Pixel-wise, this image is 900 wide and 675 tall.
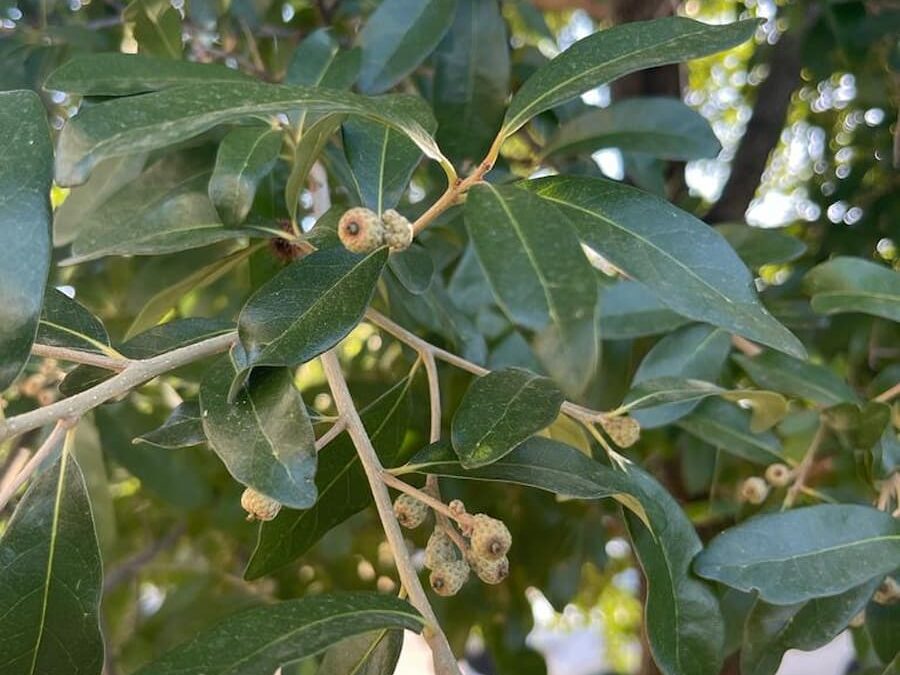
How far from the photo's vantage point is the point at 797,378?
74cm

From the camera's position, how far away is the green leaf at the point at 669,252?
15.9 inches

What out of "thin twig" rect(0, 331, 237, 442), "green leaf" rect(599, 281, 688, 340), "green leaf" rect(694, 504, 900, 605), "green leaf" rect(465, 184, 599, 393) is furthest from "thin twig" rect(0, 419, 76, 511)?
"green leaf" rect(599, 281, 688, 340)

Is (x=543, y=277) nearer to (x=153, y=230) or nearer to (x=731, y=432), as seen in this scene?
(x=153, y=230)

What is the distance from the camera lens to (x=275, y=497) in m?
0.38

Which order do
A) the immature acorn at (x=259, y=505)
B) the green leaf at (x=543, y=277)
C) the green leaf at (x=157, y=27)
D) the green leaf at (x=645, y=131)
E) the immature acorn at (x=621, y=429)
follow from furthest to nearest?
the green leaf at (x=645, y=131) < the green leaf at (x=157, y=27) < the immature acorn at (x=621, y=429) < the immature acorn at (x=259, y=505) < the green leaf at (x=543, y=277)

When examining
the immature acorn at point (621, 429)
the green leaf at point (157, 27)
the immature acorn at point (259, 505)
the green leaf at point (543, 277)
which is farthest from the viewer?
the green leaf at point (157, 27)

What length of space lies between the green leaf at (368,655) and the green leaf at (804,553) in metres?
0.17

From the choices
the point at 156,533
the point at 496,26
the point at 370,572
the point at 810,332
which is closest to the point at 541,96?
the point at 496,26

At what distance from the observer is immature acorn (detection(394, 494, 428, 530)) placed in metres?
0.48

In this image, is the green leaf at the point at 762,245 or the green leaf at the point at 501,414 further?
the green leaf at the point at 762,245

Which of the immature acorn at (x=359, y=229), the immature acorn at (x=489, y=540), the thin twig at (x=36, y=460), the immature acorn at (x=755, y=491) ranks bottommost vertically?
the immature acorn at (x=755, y=491)

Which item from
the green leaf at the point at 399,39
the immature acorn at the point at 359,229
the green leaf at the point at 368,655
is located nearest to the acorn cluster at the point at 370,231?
the immature acorn at the point at 359,229

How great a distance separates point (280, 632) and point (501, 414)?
0.14 m

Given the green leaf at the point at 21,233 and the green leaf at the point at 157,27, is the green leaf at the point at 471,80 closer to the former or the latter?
the green leaf at the point at 157,27
